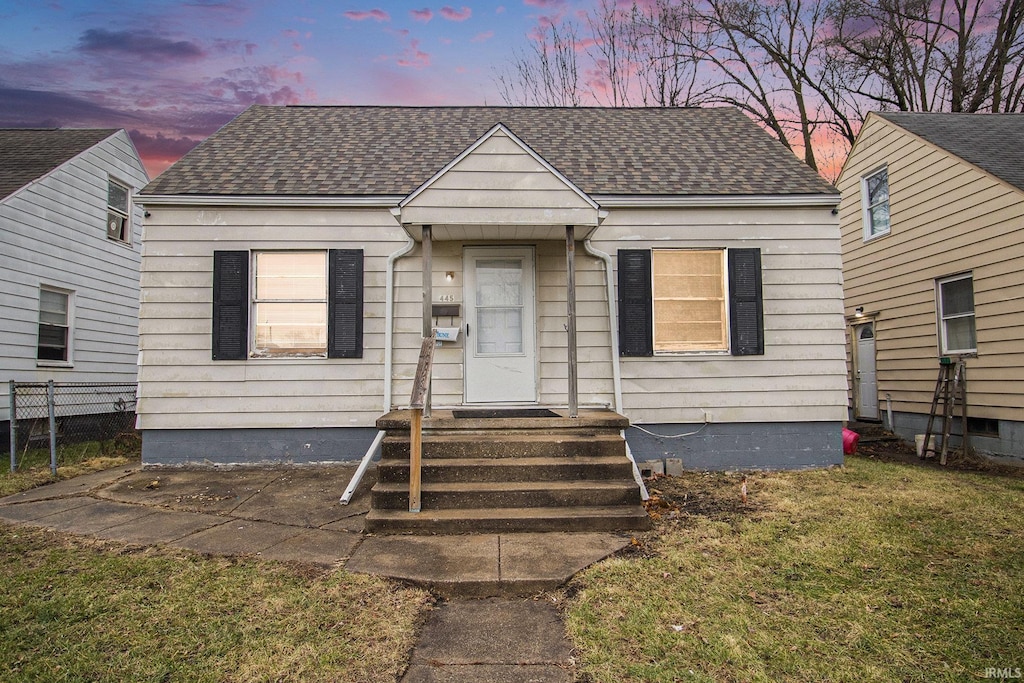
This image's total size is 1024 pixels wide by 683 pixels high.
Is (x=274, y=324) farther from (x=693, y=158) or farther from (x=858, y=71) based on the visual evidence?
(x=858, y=71)

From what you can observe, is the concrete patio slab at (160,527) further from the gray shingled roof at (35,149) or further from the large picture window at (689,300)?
the gray shingled roof at (35,149)

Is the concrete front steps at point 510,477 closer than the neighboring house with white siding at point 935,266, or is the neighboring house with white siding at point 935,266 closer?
the concrete front steps at point 510,477

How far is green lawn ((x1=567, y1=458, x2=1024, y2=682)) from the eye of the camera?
2.63 m

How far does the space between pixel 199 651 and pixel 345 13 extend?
12403 mm

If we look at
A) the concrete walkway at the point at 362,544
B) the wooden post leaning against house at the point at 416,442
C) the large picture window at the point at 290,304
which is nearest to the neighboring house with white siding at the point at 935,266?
the concrete walkway at the point at 362,544

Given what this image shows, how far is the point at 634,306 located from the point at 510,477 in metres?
2.98

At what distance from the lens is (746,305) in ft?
22.5

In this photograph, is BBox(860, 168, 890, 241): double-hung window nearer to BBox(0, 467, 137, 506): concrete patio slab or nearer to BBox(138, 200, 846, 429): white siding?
BBox(138, 200, 846, 429): white siding

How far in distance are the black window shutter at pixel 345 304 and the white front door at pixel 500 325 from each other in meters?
1.34

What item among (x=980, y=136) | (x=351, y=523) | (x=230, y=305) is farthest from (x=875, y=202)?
(x=230, y=305)

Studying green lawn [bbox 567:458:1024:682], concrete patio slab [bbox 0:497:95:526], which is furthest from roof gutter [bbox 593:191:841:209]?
concrete patio slab [bbox 0:497:95:526]

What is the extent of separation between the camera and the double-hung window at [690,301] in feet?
22.4

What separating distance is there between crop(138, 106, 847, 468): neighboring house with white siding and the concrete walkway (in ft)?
3.34

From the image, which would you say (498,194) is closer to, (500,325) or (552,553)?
Answer: (500,325)
